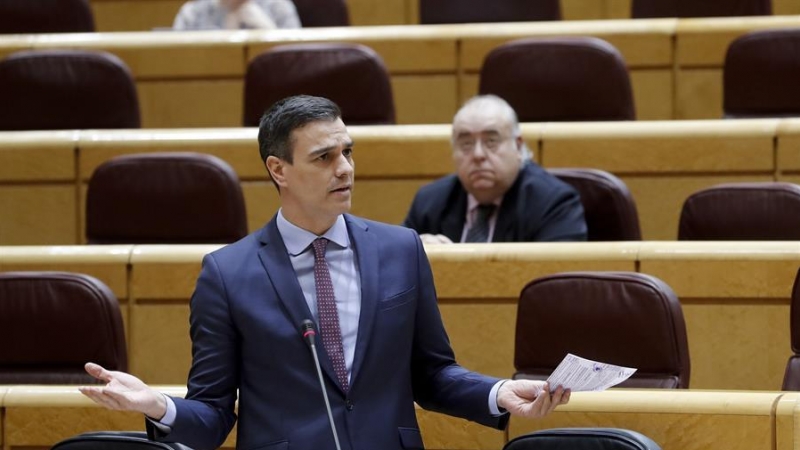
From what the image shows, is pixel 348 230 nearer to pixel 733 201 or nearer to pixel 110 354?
pixel 110 354

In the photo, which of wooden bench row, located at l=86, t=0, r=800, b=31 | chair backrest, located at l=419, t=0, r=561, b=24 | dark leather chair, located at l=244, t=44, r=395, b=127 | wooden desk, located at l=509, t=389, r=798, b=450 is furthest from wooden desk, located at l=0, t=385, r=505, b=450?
wooden bench row, located at l=86, t=0, r=800, b=31

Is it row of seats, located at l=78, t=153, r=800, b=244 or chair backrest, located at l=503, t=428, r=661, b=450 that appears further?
row of seats, located at l=78, t=153, r=800, b=244

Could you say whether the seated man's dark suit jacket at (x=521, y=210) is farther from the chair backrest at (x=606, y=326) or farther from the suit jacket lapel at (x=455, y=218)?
the chair backrest at (x=606, y=326)

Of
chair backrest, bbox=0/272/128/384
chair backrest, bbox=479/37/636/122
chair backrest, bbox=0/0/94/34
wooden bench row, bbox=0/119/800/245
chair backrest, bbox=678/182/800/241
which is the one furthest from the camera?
chair backrest, bbox=0/0/94/34

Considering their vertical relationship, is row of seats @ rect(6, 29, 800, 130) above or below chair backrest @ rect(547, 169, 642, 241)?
above

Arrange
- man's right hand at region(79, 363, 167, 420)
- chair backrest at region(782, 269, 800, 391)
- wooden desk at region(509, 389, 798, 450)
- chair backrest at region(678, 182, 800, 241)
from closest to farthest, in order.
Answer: man's right hand at region(79, 363, 167, 420)
wooden desk at region(509, 389, 798, 450)
chair backrest at region(782, 269, 800, 391)
chair backrest at region(678, 182, 800, 241)

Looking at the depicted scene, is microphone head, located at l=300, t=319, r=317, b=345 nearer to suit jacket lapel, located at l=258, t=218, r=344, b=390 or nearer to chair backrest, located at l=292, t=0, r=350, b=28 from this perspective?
suit jacket lapel, located at l=258, t=218, r=344, b=390

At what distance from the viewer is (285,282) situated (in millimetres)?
1219

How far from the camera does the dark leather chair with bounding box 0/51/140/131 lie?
8.20 feet

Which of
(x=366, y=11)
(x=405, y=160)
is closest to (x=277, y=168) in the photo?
(x=405, y=160)

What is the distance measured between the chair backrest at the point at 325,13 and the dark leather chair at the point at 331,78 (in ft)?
1.49

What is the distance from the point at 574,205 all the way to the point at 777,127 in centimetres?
43

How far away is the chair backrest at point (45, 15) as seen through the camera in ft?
→ 9.61

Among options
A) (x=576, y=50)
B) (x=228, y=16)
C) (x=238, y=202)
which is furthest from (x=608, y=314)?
(x=228, y=16)
